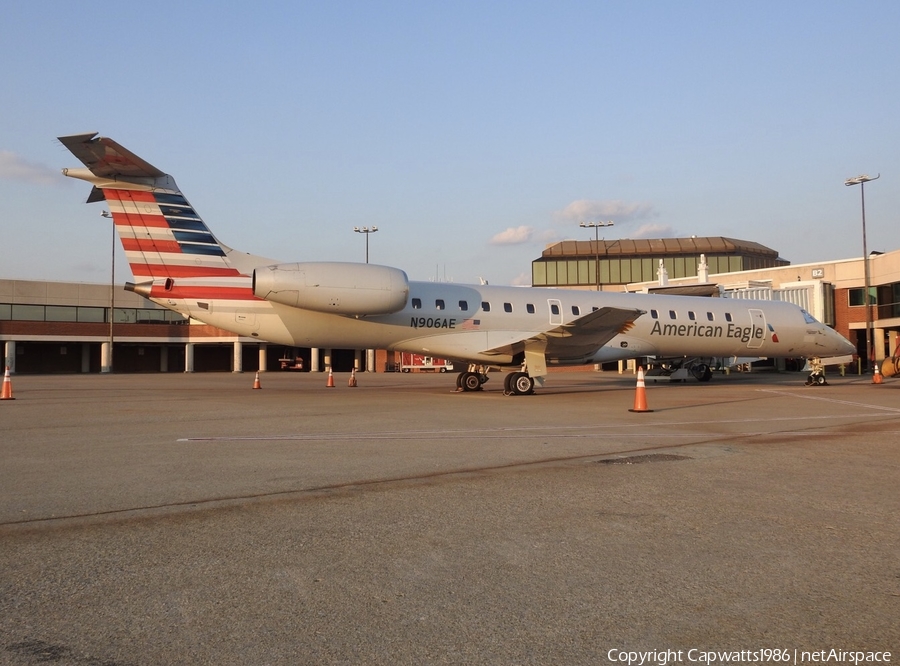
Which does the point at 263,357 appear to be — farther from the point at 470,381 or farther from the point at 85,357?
the point at 470,381

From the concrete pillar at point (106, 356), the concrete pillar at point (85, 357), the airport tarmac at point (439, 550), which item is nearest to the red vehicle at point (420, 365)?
the concrete pillar at point (106, 356)

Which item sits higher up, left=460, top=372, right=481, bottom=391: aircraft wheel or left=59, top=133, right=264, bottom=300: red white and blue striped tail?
left=59, top=133, right=264, bottom=300: red white and blue striped tail

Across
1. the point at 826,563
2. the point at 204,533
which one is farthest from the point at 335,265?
the point at 826,563

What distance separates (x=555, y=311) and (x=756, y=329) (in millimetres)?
8652

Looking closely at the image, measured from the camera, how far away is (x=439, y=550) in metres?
4.42

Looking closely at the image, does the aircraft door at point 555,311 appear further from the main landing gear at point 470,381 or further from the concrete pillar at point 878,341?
the concrete pillar at point 878,341

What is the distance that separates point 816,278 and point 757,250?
3993cm

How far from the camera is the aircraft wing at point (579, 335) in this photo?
747 inches

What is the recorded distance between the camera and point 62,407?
15414mm

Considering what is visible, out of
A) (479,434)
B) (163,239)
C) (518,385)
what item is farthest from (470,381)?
(479,434)

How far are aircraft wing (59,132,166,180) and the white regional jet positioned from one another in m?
0.02

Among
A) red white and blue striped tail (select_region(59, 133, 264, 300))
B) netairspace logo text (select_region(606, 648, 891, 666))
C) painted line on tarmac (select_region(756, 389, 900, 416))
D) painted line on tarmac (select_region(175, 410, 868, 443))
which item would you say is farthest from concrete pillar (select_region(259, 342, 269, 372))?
netairspace logo text (select_region(606, 648, 891, 666))

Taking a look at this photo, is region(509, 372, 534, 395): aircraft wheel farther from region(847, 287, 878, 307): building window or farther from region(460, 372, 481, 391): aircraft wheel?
region(847, 287, 878, 307): building window

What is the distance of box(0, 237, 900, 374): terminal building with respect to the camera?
41.3 meters
